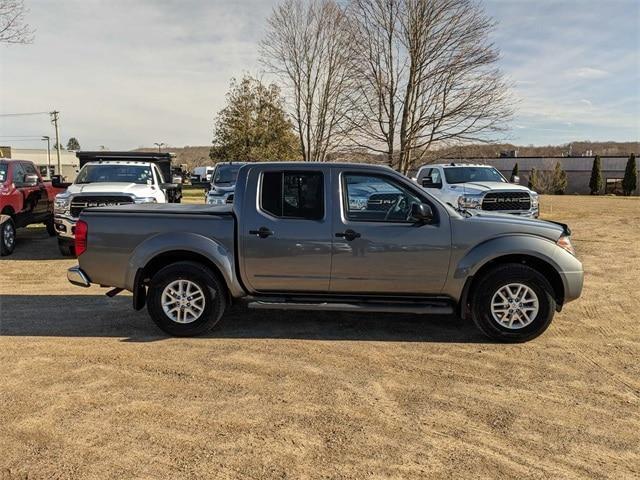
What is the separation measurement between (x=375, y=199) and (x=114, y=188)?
626cm

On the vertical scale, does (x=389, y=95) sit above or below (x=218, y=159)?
above

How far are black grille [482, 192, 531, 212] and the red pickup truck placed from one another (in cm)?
1028

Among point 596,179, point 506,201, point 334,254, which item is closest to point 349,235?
point 334,254

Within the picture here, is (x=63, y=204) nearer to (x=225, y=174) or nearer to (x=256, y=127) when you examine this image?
(x=225, y=174)

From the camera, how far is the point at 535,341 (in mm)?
5250

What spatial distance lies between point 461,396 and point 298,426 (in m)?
1.37

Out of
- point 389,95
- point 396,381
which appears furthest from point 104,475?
point 389,95

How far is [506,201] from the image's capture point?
11820mm

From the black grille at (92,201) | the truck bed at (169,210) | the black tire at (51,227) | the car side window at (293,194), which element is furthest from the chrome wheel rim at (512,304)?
the black tire at (51,227)

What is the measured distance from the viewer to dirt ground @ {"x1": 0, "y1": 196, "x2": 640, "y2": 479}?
305cm

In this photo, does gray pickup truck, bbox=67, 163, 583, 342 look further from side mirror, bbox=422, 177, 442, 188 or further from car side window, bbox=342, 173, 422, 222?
side mirror, bbox=422, 177, 442, 188

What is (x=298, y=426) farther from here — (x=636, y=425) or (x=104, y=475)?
(x=636, y=425)

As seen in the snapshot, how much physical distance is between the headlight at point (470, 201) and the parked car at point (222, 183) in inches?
214

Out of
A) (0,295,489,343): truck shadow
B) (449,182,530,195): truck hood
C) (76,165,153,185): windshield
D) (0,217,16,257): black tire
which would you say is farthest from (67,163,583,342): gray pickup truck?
(449,182,530,195): truck hood
